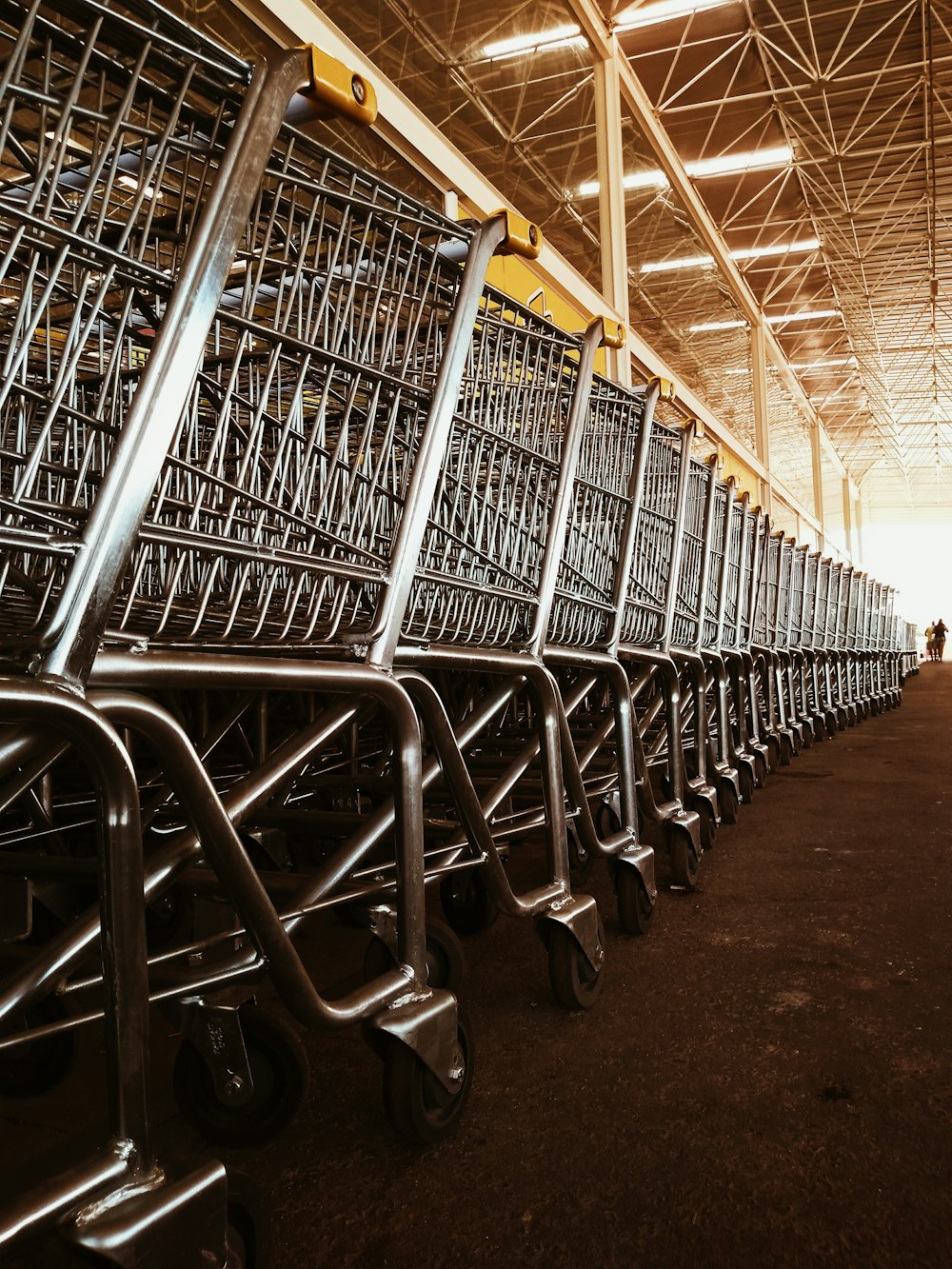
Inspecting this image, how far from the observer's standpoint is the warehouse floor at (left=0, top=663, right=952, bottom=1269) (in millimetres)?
1006

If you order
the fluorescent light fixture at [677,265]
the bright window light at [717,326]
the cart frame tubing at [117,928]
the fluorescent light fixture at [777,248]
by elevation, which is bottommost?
the cart frame tubing at [117,928]

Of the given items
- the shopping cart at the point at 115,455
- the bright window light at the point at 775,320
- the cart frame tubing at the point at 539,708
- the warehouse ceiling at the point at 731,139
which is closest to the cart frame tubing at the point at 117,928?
the shopping cart at the point at 115,455

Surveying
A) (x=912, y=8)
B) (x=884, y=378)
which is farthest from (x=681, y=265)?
(x=884, y=378)

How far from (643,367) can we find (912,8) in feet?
18.9

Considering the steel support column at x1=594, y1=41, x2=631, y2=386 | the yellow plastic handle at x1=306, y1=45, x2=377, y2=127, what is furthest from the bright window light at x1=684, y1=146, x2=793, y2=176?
the yellow plastic handle at x1=306, y1=45, x2=377, y2=127

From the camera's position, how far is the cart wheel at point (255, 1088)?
1.19 meters

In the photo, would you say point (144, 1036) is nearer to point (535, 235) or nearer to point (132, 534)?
point (132, 534)

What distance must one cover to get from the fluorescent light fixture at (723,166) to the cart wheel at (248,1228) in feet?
43.6

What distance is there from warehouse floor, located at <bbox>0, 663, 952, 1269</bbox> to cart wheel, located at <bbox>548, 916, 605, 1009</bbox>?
0.04 meters

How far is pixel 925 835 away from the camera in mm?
3010

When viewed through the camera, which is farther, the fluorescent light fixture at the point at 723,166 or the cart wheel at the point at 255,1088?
the fluorescent light fixture at the point at 723,166

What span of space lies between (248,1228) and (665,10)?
10383mm

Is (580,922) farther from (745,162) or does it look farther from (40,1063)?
(745,162)

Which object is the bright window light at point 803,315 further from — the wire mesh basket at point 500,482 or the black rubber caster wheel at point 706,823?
the wire mesh basket at point 500,482
